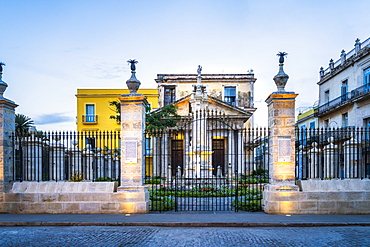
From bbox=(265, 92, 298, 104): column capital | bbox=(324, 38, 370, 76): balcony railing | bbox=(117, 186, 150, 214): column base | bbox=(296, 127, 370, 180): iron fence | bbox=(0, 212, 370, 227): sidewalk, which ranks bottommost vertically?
bbox=(0, 212, 370, 227): sidewalk

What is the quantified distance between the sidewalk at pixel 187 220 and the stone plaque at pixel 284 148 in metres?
1.72

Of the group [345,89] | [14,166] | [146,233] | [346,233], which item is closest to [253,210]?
[346,233]

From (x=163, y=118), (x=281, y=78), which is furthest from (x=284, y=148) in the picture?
(x=163, y=118)

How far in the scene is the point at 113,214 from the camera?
10.6 meters

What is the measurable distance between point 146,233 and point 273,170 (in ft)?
14.6

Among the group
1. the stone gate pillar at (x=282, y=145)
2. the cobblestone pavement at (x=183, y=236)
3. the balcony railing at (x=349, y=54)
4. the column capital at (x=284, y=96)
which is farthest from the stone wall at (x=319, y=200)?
the balcony railing at (x=349, y=54)

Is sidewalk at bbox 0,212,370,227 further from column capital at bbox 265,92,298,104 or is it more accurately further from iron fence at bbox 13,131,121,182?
column capital at bbox 265,92,298,104

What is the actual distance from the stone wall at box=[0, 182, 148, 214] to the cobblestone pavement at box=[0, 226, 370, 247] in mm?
1658

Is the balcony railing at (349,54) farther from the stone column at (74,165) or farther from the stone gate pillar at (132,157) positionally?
the stone gate pillar at (132,157)

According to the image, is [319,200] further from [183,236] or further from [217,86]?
[217,86]

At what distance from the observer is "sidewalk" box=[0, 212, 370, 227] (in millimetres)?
9273

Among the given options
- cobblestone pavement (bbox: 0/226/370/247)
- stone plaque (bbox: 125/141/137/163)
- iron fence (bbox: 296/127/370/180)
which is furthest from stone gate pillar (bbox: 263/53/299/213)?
stone plaque (bbox: 125/141/137/163)

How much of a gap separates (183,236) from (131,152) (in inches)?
144

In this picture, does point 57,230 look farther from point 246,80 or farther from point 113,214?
point 246,80
